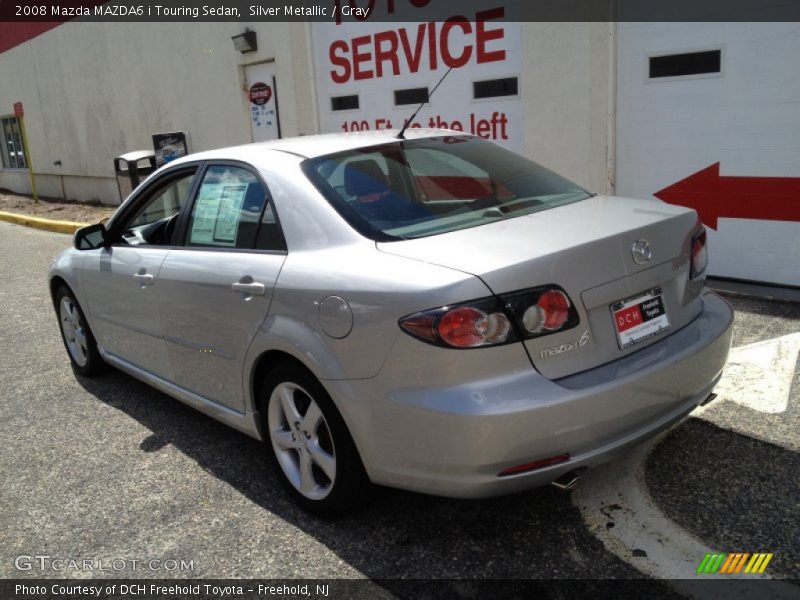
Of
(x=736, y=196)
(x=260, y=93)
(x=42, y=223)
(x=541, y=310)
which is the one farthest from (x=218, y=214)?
(x=42, y=223)

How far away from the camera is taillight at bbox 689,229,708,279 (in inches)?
125

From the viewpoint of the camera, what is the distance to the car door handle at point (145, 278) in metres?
4.00

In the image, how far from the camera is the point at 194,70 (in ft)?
41.7

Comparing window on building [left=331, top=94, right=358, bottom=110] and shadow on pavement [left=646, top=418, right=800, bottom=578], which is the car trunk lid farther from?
window on building [left=331, top=94, right=358, bottom=110]

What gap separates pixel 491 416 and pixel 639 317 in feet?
2.51

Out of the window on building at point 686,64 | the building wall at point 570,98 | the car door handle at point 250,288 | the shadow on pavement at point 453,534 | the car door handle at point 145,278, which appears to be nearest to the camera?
the shadow on pavement at point 453,534

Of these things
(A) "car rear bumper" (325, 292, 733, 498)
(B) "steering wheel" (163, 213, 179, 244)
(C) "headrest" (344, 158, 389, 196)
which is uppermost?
(C) "headrest" (344, 158, 389, 196)

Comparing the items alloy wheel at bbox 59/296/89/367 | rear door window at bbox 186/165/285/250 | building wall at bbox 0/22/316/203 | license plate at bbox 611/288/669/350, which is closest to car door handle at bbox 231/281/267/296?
rear door window at bbox 186/165/285/250

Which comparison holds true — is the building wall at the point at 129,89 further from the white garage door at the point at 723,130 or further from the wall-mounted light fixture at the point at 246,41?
the white garage door at the point at 723,130

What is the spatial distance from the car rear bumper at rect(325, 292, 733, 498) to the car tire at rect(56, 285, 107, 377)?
9.44 feet

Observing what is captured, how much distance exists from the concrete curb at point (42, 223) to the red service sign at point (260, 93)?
11.8ft
